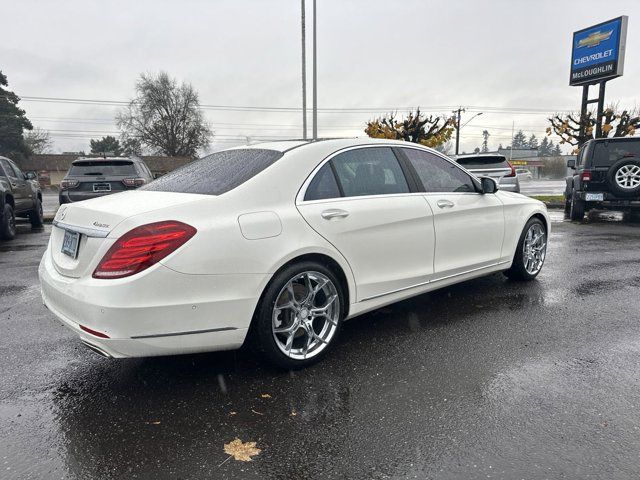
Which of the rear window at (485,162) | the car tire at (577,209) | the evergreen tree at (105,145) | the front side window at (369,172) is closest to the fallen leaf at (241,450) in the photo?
the front side window at (369,172)

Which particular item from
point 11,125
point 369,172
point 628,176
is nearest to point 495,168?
point 628,176

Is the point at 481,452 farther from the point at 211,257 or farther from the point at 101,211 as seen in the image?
the point at 101,211

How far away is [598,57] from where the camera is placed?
19.2 meters

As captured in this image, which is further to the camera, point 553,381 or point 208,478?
point 553,381

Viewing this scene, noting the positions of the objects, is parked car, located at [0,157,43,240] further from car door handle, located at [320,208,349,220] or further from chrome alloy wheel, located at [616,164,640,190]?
chrome alloy wheel, located at [616,164,640,190]

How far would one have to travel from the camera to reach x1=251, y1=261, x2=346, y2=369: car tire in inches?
114

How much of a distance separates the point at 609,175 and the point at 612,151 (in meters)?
0.68

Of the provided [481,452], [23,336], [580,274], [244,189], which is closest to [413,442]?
[481,452]

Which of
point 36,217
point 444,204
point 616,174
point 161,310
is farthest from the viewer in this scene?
point 36,217

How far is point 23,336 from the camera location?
12.5 feet

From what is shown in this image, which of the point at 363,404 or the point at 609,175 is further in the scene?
the point at 609,175

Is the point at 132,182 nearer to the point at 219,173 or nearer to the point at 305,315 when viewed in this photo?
the point at 219,173

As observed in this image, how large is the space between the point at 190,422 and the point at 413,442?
1.18 m

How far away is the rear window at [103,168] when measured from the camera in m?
9.66
